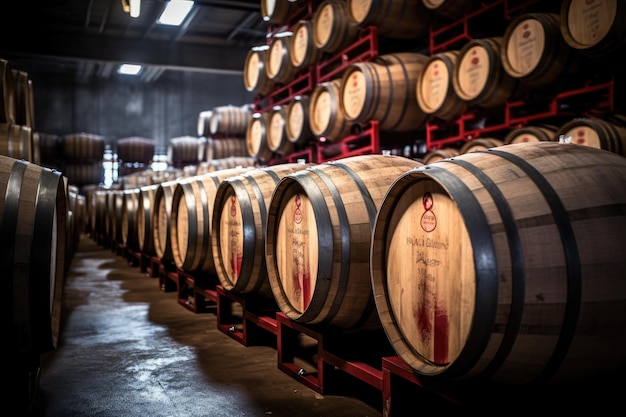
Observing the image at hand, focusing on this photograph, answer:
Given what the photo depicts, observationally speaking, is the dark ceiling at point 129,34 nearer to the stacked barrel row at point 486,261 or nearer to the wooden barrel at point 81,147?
the wooden barrel at point 81,147

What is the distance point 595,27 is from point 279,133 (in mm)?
5259

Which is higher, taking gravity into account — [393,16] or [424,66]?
[393,16]

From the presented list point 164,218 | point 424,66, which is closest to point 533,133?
point 424,66

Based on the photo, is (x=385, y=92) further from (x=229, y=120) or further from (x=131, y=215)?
(x=229, y=120)

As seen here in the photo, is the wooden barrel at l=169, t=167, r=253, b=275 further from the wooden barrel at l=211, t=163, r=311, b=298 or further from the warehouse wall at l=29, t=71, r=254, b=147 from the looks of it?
the warehouse wall at l=29, t=71, r=254, b=147

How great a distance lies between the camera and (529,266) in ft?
5.63

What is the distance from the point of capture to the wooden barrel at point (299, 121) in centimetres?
779

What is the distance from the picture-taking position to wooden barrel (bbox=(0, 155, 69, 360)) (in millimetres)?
2174

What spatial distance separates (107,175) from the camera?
21.7 m

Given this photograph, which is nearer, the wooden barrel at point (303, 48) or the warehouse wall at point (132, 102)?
the wooden barrel at point (303, 48)

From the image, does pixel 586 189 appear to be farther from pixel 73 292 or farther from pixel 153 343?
pixel 73 292

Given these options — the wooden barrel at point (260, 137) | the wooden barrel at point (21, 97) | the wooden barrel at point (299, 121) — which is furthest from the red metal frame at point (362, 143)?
the wooden barrel at point (21, 97)

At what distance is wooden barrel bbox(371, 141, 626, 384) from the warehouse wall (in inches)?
847

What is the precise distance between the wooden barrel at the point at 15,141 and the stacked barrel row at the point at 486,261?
9.35 feet
